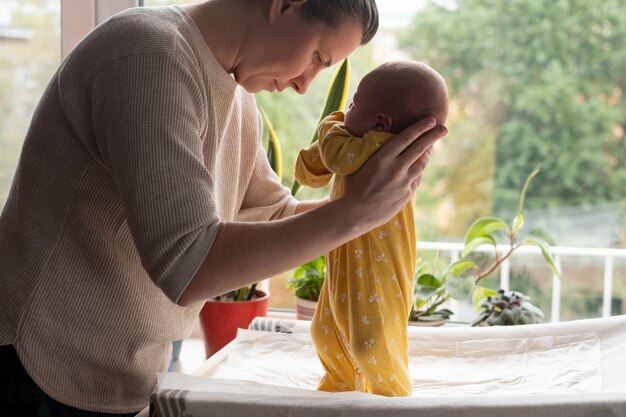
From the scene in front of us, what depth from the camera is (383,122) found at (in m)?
1.30

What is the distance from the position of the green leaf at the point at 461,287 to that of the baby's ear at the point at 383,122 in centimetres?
94

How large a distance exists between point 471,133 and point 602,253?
0.68m

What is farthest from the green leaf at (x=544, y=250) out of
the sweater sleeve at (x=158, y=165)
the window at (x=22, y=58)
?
the window at (x=22, y=58)

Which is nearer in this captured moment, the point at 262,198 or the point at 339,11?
the point at 339,11

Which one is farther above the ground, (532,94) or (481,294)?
(532,94)

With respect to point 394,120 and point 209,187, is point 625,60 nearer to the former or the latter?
point 394,120

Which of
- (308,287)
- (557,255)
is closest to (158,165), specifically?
(308,287)

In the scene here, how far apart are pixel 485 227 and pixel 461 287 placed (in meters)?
0.22

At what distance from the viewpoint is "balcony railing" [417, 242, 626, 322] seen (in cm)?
268

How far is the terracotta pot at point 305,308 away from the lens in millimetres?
2111

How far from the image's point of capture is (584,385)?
1.49m

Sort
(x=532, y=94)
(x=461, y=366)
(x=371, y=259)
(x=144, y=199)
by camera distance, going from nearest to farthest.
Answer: (x=144, y=199), (x=371, y=259), (x=461, y=366), (x=532, y=94)

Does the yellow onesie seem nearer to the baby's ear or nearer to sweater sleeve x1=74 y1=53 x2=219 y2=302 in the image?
the baby's ear

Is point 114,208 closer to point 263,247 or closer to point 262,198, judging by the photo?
point 263,247
